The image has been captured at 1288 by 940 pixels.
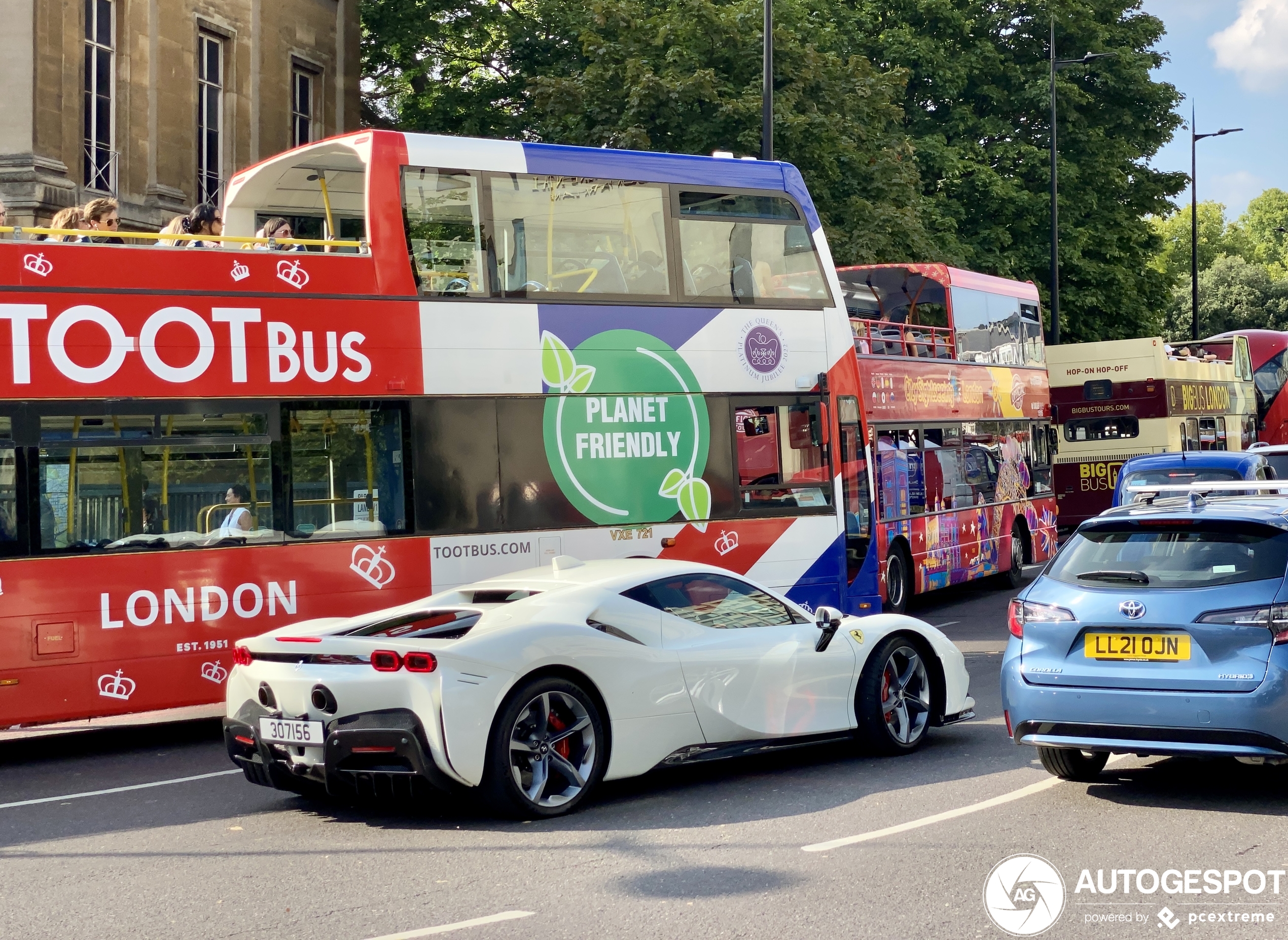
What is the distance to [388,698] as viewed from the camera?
23.1 feet

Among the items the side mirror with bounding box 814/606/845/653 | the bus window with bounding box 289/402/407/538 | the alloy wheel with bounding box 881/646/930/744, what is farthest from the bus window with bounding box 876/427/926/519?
the side mirror with bounding box 814/606/845/653

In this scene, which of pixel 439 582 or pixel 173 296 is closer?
pixel 173 296

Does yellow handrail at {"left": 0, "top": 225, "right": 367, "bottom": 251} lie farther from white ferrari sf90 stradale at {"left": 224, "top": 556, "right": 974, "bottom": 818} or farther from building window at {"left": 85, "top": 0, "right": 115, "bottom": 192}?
building window at {"left": 85, "top": 0, "right": 115, "bottom": 192}

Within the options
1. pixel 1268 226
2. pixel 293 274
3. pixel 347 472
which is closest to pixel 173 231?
pixel 293 274

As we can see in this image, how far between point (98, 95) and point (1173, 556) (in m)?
20.5

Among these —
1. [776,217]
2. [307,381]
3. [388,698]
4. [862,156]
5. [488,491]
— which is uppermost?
[862,156]

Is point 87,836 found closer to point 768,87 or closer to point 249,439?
point 249,439

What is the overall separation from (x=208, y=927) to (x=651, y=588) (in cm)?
322

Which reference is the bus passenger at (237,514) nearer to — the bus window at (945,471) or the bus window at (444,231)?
the bus window at (444,231)

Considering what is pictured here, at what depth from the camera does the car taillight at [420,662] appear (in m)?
6.97

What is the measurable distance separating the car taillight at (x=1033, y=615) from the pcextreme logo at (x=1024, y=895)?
4.87ft

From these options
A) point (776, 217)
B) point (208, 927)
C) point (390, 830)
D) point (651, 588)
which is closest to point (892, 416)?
point (776, 217)

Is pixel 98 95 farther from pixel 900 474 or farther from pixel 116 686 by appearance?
pixel 116 686

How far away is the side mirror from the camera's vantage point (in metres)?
8.50
